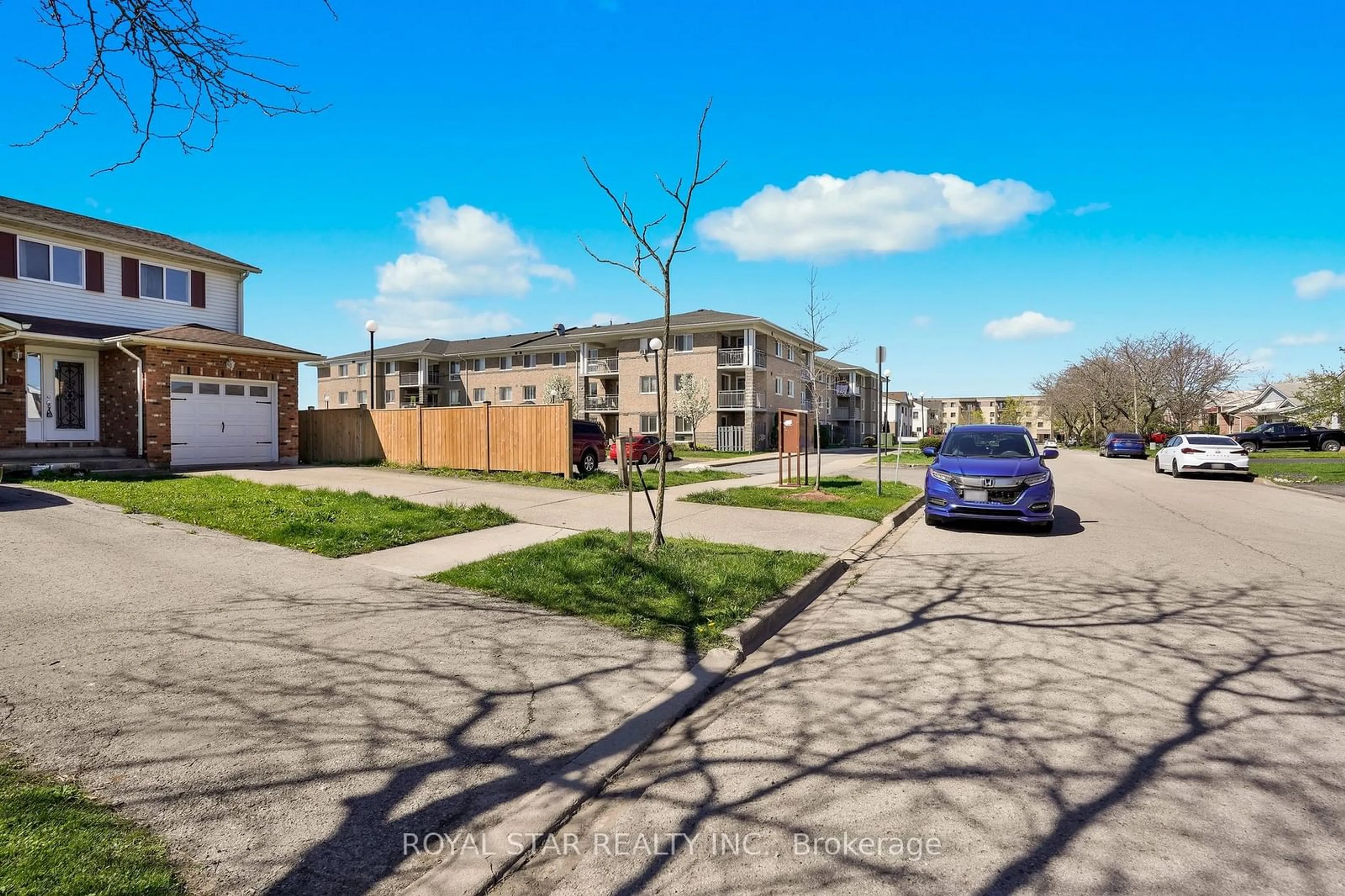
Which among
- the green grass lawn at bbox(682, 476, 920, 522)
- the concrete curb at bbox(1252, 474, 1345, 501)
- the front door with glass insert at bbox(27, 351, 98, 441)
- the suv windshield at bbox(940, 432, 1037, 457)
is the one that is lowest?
the concrete curb at bbox(1252, 474, 1345, 501)

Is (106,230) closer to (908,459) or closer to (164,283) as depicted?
(164,283)

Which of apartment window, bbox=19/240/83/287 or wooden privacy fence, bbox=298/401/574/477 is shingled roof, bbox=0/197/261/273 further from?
wooden privacy fence, bbox=298/401/574/477

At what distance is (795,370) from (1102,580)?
46.7 m

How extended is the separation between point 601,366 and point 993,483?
41.1 m

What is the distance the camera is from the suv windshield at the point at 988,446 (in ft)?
36.3

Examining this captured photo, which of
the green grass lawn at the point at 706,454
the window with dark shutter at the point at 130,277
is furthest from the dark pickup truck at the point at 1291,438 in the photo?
the window with dark shutter at the point at 130,277

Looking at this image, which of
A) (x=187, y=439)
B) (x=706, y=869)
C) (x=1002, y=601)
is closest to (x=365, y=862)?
(x=706, y=869)

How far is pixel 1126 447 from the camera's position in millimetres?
37969

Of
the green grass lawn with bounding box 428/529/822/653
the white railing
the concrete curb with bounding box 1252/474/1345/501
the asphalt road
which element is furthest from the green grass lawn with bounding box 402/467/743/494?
the white railing

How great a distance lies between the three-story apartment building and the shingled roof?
584 inches

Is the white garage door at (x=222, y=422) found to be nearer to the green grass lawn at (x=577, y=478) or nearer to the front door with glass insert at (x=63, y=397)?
the front door with glass insert at (x=63, y=397)

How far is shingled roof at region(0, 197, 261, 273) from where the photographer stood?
60.2 ft

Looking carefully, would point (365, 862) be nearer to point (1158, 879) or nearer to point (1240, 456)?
point (1158, 879)

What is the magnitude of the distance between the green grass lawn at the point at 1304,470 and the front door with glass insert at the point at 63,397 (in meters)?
34.2
